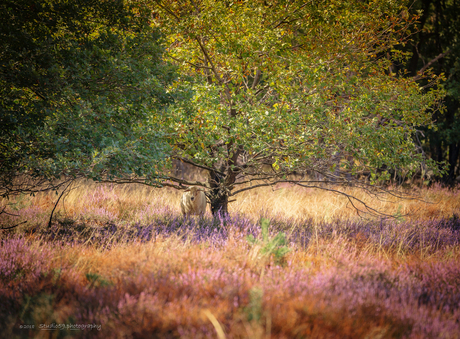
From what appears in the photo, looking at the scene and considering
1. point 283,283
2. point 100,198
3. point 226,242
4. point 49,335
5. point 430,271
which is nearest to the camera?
point 49,335

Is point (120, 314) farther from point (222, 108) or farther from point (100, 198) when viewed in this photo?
point (100, 198)

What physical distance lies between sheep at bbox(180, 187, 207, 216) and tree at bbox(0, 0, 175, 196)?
7.24ft

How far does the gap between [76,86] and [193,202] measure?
351cm

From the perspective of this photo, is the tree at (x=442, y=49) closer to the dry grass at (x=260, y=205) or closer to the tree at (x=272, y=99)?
the dry grass at (x=260, y=205)

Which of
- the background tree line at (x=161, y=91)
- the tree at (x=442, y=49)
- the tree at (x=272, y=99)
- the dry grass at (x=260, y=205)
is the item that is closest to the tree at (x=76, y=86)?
the background tree line at (x=161, y=91)

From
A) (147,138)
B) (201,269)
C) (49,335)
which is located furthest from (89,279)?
(147,138)

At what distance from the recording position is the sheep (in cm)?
681

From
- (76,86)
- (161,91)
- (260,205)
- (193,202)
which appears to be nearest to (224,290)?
(161,91)

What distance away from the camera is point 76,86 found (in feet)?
13.9

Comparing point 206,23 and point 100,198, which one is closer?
point 206,23

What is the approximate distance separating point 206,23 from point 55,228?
4.54 metres

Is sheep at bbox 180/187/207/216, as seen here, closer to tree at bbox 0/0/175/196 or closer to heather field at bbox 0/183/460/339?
heather field at bbox 0/183/460/339

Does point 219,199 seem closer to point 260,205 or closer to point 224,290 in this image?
point 260,205

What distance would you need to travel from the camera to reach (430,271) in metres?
3.70
